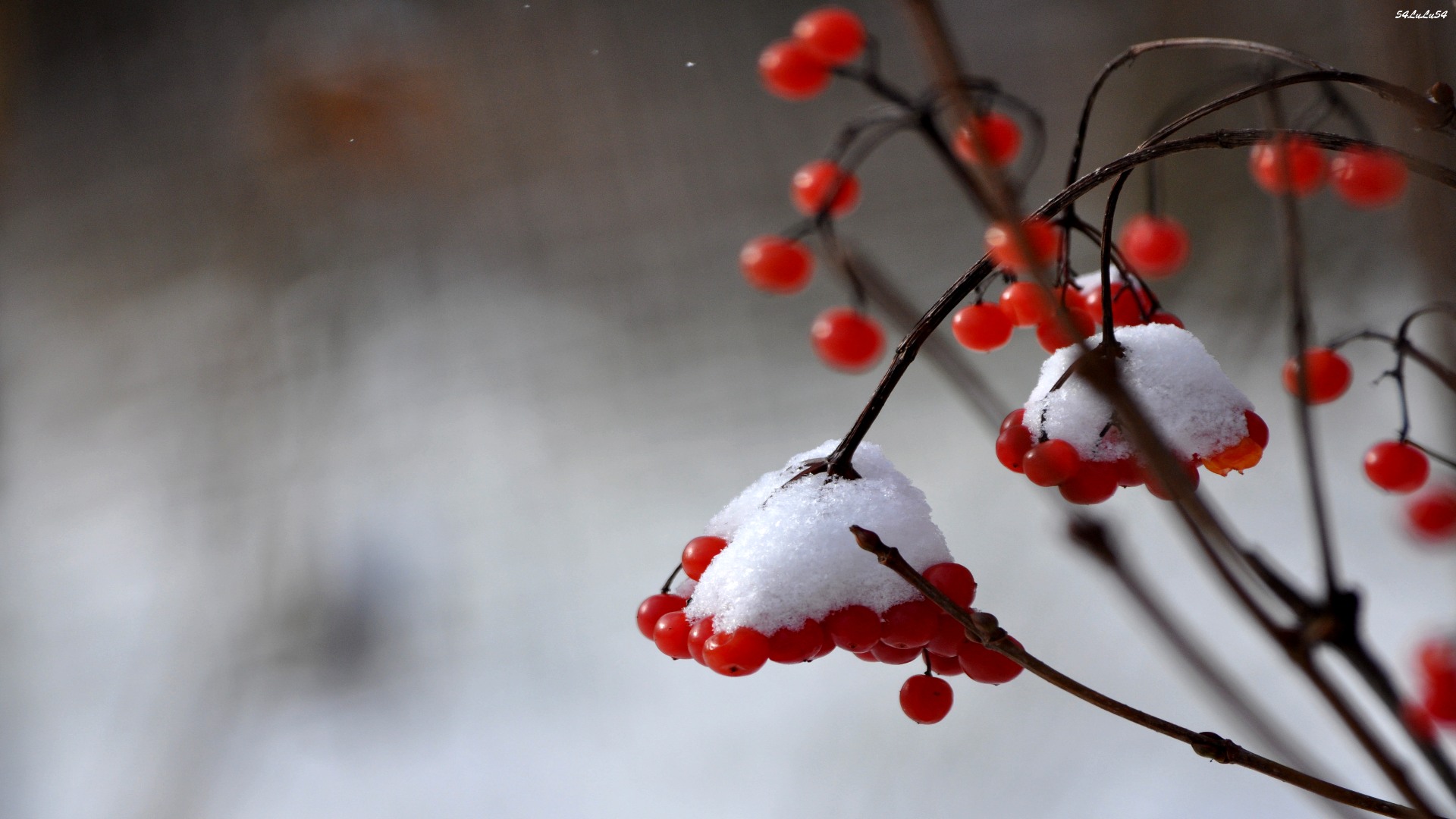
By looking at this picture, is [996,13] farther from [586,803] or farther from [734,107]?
[586,803]

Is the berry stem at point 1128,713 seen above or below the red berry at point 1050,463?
below

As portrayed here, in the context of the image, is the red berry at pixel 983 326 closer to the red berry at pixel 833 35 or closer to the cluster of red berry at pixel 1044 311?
the cluster of red berry at pixel 1044 311

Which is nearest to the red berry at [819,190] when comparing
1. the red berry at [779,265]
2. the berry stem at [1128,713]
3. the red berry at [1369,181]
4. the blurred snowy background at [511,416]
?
the red berry at [779,265]

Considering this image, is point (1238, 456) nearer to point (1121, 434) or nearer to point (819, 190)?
point (1121, 434)

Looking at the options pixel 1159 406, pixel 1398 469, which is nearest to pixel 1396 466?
pixel 1398 469

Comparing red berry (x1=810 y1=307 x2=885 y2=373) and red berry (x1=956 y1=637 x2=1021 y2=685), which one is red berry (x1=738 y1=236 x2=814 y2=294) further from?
red berry (x1=956 y1=637 x2=1021 y2=685)

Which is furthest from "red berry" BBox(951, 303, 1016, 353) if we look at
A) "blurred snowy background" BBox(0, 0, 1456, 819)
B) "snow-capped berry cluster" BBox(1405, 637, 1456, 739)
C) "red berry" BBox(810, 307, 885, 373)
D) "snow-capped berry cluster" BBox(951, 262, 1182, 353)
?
"blurred snowy background" BBox(0, 0, 1456, 819)
